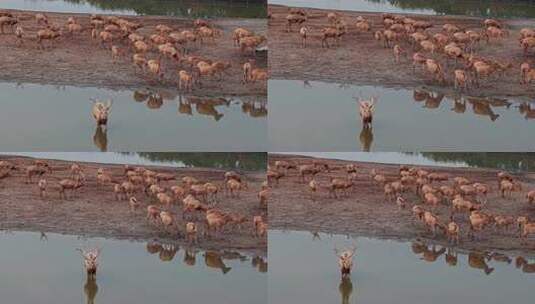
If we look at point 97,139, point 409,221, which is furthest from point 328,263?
point 97,139

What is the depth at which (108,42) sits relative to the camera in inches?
283

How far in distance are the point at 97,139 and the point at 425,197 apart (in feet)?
7.94

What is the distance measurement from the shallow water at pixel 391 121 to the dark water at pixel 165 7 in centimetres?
91

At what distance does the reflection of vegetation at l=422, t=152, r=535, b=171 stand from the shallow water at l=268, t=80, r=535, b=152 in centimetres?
15

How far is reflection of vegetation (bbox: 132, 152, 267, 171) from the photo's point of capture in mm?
6684

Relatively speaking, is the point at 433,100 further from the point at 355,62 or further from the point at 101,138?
the point at 101,138

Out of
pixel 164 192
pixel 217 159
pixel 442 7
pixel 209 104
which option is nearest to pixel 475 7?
pixel 442 7

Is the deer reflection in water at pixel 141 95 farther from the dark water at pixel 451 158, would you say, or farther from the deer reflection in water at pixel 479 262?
the deer reflection in water at pixel 479 262

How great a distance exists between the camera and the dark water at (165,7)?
24.4 feet

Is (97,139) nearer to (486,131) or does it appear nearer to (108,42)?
(108,42)

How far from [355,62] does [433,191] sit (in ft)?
3.75

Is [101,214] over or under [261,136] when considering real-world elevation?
under

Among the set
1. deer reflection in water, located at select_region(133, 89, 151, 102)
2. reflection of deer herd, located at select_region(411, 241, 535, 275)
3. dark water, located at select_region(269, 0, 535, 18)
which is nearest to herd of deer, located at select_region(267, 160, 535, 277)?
reflection of deer herd, located at select_region(411, 241, 535, 275)

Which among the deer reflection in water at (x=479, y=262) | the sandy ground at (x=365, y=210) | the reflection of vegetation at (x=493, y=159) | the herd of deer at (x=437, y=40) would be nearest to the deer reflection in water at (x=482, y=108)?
the herd of deer at (x=437, y=40)
